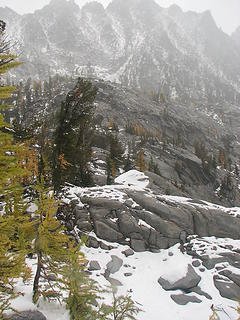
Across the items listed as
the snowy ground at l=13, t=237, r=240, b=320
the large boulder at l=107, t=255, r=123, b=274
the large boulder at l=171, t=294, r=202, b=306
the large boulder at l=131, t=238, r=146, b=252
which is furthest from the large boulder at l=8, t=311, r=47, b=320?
the large boulder at l=131, t=238, r=146, b=252

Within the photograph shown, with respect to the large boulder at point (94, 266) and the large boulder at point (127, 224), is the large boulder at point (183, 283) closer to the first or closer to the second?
the large boulder at point (94, 266)

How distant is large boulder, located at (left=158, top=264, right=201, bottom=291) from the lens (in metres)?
16.2

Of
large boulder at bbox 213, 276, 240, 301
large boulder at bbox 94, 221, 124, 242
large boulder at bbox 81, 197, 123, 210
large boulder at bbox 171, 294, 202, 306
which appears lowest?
large boulder at bbox 171, 294, 202, 306

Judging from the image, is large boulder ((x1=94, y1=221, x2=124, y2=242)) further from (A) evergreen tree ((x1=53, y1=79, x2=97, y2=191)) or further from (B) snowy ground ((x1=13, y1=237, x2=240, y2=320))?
(A) evergreen tree ((x1=53, y1=79, x2=97, y2=191))

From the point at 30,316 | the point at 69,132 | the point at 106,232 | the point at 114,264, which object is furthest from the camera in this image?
the point at 69,132

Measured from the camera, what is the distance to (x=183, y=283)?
1634 cm

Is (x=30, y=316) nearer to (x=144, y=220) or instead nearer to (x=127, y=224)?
(x=127, y=224)

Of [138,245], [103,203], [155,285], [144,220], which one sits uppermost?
[103,203]

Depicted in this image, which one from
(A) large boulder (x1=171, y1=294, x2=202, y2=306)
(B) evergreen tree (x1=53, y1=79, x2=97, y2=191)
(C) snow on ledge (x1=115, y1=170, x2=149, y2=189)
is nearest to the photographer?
(A) large boulder (x1=171, y1=294, x2=202, y2=306)

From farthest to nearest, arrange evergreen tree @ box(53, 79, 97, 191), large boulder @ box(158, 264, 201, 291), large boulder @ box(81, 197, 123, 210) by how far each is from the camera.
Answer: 1. evergreen tree @ box(53, 79, 97, 191)
2. large boulder @ box(81, 197, 123, 210)
3. large boulder @ box(158, 264, 201, 291)

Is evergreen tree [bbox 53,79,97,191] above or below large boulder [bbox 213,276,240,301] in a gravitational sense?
above

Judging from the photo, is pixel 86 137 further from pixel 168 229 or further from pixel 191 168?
pixel 191 168

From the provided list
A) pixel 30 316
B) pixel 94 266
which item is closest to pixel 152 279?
pixel 94 266

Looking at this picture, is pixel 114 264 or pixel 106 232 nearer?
pixel 114 264
